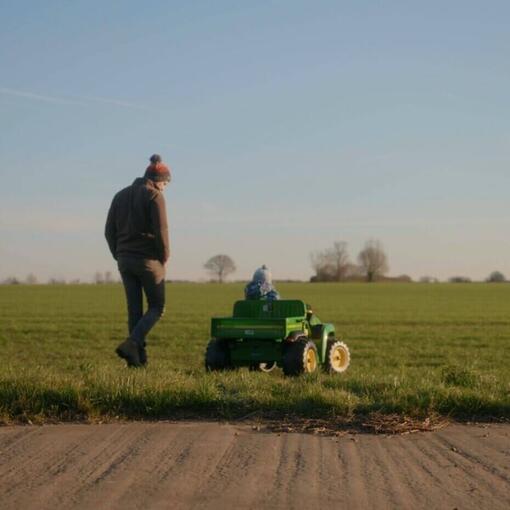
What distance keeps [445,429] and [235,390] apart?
157 cm

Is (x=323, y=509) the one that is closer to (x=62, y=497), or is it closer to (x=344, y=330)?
(x=62, y=497)

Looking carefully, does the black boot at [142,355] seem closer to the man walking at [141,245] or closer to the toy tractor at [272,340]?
the man walking at [141,245]

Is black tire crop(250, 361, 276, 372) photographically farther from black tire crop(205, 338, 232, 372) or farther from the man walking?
the man walking

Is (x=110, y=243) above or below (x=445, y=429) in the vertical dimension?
above

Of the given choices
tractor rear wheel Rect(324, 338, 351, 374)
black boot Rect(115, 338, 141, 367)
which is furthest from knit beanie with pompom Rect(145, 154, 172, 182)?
tractor rear wheel Rect(324, 338, 351, 374)

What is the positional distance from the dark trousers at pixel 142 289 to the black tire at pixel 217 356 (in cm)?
131

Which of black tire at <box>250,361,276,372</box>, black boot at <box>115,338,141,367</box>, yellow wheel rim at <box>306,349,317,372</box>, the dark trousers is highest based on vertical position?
the dark trousers

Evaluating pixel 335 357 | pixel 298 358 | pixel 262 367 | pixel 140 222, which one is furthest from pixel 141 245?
pixel 335 357

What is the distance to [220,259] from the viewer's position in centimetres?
14788

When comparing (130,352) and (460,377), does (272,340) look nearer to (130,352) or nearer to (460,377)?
(130,352)

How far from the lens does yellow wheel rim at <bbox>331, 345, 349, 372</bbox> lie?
10.6m

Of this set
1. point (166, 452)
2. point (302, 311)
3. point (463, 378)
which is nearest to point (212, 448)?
point (166, 452)

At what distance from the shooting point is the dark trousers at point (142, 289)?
8.35 metres

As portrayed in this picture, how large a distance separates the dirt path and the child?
5.39 metres
